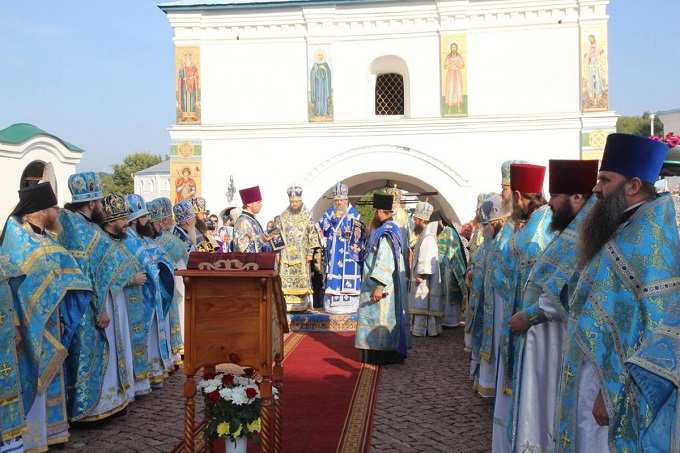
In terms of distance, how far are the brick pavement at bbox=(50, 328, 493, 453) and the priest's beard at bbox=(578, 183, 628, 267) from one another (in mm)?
2322

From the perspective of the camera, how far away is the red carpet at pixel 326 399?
195 inches

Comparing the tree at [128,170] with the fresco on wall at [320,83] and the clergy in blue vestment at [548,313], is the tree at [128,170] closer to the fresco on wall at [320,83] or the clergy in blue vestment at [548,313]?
the fresco on wall at [320,83]

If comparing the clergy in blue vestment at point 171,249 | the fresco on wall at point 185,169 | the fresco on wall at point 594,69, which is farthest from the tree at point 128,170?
the clergy in blue vestment at point 171,249

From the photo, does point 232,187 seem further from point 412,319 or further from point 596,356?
point 596,356

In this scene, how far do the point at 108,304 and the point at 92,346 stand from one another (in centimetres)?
42

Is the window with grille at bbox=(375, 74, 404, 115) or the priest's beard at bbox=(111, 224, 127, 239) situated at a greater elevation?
the window with grille at bbox=(375, 74, 404, 115)

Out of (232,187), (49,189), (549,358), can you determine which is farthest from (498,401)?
(232,187)

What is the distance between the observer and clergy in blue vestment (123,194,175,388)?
6445 millimetres

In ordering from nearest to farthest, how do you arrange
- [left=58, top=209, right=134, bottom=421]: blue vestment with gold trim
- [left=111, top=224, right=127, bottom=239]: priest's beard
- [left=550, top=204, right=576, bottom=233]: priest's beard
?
[left=550, top=204, right=576, bottom=233]: priest's beard < [left=58, top=209, right=134, bottom=421]: blue vestment with gold trim < [left=111, top=224, right=127, bottom=239]: priest's beard

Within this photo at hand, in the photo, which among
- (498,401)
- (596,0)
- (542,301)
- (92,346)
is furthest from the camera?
(596,0)

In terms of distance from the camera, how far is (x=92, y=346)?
5.31 metres

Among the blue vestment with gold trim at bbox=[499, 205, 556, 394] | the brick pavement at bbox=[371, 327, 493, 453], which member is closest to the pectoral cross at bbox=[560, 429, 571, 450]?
the blue vestment with gold trim at bbox=[499, 205, 556, 394]

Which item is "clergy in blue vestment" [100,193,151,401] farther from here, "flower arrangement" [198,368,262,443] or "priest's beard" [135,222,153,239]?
"flower arrangement" [198,368,262,443]

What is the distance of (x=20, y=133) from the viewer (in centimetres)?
1564
